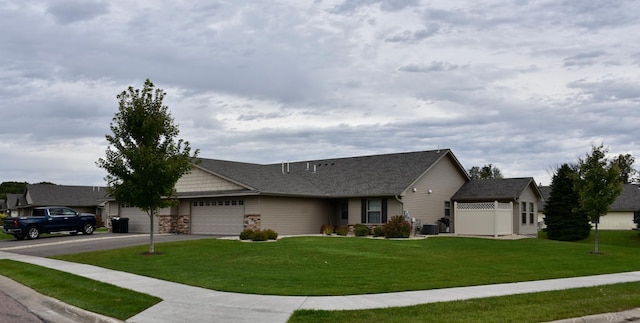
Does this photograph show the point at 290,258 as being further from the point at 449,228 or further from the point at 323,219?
the point at 449,228

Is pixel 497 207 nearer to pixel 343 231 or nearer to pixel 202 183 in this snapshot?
pixel 343 231

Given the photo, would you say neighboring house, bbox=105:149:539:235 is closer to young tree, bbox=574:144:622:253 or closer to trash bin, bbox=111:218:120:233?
trash bin, bbox=111:218:120:233

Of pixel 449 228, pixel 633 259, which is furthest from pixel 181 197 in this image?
pixel 633 259

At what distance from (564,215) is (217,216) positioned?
2461cm

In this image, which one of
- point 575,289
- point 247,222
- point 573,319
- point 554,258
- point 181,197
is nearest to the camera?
point 573,319

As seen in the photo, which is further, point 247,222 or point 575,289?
point 247,222

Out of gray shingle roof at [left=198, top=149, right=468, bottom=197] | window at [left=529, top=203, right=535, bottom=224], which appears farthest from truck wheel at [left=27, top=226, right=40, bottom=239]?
window at [left=529, top=203, right=535, bottom=224]

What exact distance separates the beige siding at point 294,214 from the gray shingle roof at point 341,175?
2.38 feet

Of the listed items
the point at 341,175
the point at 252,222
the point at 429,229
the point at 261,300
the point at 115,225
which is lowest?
the point at 261,300

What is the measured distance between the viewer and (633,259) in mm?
22734

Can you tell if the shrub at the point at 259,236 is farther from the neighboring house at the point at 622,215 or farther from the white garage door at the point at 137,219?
the neighboring house at the point at 622,215

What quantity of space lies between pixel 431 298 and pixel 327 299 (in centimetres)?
212

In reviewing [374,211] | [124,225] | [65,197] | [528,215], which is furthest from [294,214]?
[65,197]

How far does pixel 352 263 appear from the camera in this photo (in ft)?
60.9
